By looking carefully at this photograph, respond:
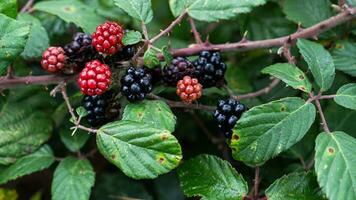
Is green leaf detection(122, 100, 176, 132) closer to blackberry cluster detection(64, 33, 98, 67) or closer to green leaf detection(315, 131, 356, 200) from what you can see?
blackberry cluster detection(64, 33, 98, 67)

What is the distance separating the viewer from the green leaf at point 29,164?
187cm

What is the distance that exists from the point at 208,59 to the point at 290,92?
1.72ft

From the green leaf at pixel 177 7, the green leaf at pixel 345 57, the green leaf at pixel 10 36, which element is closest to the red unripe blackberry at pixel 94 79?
the green leaf at pixel 10 36

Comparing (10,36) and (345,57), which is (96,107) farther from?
(345,57)

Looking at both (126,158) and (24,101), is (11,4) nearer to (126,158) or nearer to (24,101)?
(24,101)

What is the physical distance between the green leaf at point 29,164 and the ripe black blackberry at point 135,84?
49cm

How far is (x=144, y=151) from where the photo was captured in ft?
5.18

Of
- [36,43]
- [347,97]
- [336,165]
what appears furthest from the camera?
[36,43]

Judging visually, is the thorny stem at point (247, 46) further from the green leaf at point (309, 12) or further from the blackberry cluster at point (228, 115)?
the blackberry cluster at point (228, 115)

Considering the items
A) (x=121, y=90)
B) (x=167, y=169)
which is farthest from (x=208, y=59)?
(x=167, y=169)

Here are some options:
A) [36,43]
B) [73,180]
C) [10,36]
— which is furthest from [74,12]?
[73,180]

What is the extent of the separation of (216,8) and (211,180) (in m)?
0.59

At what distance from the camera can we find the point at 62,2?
86.2 inches

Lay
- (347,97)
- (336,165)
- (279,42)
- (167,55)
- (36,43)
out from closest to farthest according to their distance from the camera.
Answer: (336,165) → (347,97) → (167,55) → (279,42) → (36,43)
